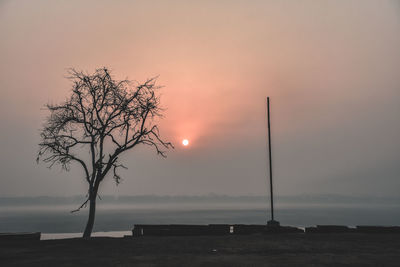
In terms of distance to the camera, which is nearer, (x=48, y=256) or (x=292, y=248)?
(x=48, y=256)

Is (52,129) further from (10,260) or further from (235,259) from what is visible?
(235,259)

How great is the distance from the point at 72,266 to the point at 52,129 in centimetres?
1423

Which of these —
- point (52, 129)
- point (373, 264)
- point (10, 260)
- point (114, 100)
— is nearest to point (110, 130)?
point (114, 100)

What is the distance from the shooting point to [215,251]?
18.6 m

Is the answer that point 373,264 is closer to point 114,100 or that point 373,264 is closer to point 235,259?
point 235,259

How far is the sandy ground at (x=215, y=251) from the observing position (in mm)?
15789

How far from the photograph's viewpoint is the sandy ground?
15.8m

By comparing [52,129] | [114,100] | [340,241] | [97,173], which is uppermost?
[114,100]

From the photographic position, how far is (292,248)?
19.4 m

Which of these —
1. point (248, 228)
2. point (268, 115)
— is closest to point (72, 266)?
point (248, 228)

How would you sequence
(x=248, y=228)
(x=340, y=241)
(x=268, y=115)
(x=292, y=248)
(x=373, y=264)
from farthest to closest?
(x=268, y=115)
(x=248, y=228)
(x=340, y=241)
(x=292, y=248)
(x=373, y=264)

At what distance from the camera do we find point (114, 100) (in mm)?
27938

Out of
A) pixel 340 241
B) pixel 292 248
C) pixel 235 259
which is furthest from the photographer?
pixel 340 241

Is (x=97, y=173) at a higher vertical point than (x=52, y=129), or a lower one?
lower
